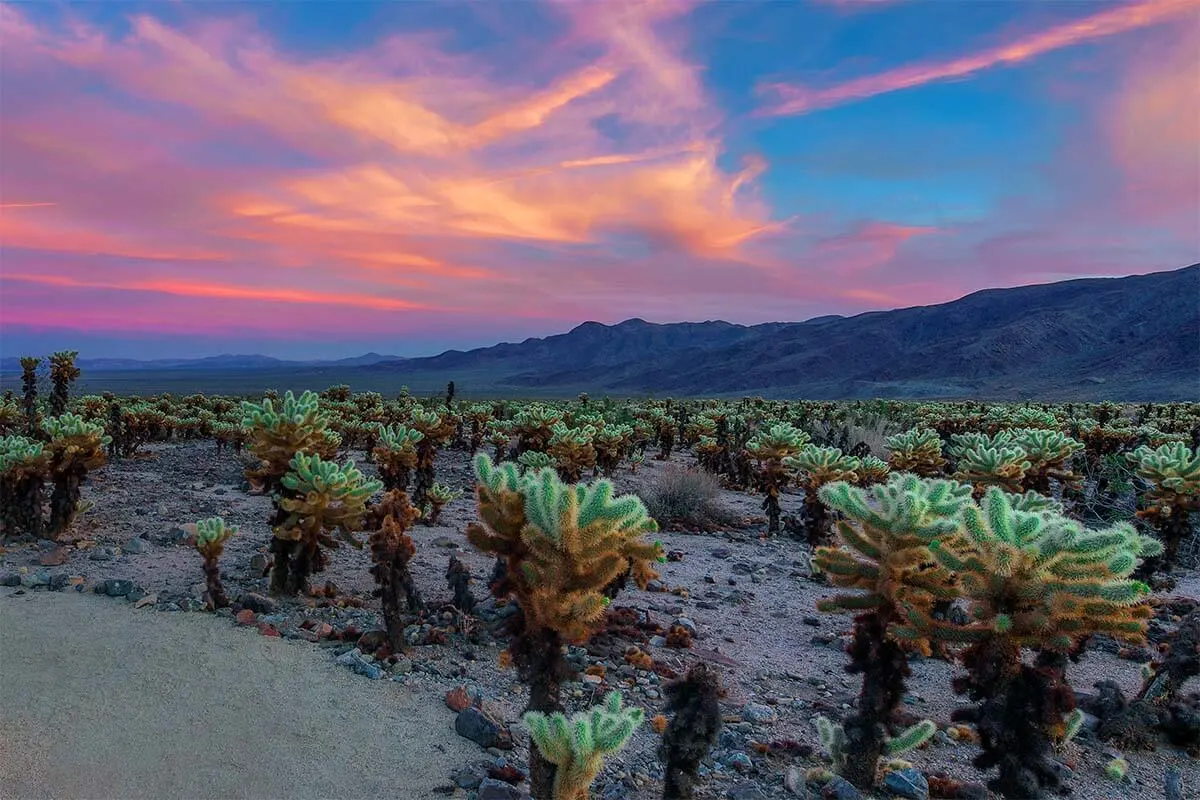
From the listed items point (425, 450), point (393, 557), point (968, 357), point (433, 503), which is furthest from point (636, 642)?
point (968, 357)

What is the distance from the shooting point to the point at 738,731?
16.6 feet

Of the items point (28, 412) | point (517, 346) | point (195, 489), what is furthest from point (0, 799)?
point (517, 346)

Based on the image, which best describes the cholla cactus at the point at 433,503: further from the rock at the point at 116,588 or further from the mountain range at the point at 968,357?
the mountain range at the point at 968,357

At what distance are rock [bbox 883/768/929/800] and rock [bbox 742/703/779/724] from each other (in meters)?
1.04

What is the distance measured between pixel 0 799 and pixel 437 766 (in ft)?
7.91

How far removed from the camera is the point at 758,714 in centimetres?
532

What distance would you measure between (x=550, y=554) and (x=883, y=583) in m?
2.02

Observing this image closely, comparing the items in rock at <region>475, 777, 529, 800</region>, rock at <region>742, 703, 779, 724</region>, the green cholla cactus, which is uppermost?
the green cholla cactus

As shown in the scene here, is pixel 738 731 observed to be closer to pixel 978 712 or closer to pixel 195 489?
pixel 978 712

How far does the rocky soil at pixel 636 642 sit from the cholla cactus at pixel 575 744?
57 centimetres

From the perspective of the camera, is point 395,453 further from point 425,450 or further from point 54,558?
point 54,558

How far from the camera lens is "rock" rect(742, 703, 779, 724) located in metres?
5.27

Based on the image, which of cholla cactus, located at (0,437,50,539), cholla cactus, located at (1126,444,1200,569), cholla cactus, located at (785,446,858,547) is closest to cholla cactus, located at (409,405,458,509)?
cholla cactus, located at (0,437,50,539)

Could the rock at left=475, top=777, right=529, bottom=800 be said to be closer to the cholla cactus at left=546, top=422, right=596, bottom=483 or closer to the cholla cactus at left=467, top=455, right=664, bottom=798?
the cholla cactus at left=467, top=455, right=664, bottom=798
